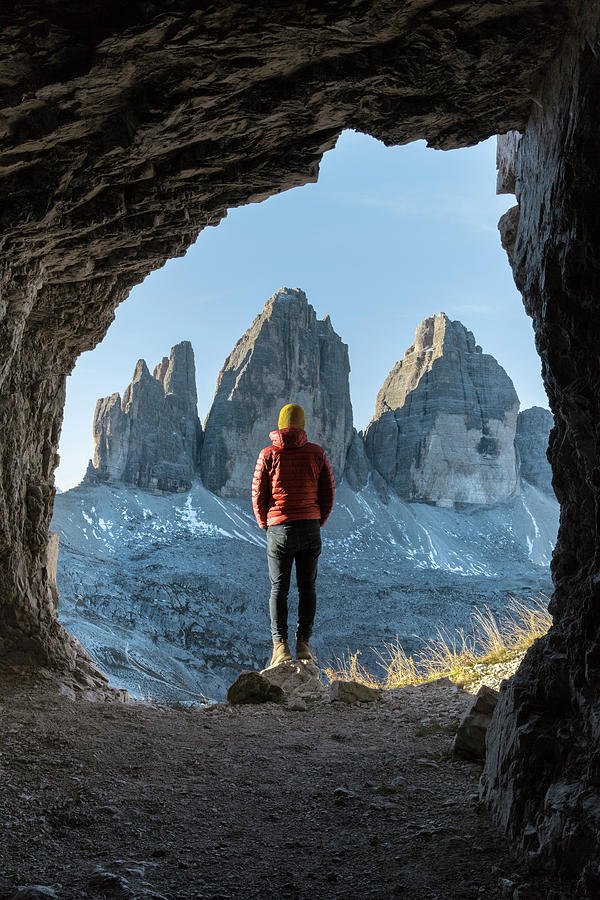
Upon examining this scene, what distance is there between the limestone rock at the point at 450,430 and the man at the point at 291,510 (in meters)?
98.0

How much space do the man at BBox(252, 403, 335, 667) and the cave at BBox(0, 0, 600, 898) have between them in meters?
2.96

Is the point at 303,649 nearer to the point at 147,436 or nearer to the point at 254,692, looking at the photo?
the point at 254,692

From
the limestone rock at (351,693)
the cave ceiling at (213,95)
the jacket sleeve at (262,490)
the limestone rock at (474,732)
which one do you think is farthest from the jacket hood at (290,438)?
the limestone rock at (474,732)

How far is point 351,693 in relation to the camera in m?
5.44

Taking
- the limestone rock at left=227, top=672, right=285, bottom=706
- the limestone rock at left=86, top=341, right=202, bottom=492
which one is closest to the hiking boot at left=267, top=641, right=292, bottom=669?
the limestone rock at left=227, top=672, right=285, bottom=706

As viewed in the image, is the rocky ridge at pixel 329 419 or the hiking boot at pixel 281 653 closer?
the hiking boot at pixel 281 653

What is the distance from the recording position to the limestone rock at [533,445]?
112 meters

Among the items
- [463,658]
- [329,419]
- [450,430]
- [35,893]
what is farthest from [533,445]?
[35,893]

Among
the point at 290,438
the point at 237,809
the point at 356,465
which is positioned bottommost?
the point at 237,809

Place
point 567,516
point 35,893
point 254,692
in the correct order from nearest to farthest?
point 35,893, point 567,516, point 254,692

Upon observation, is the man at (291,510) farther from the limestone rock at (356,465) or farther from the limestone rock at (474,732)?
the limestone rock at (356,465)

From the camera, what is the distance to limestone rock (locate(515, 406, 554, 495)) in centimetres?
11238

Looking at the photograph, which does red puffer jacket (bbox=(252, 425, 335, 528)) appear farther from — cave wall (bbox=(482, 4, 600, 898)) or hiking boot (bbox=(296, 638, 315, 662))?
cave wall (bbox=(482, 4, 600, 898))

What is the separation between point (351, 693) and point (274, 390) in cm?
9374
